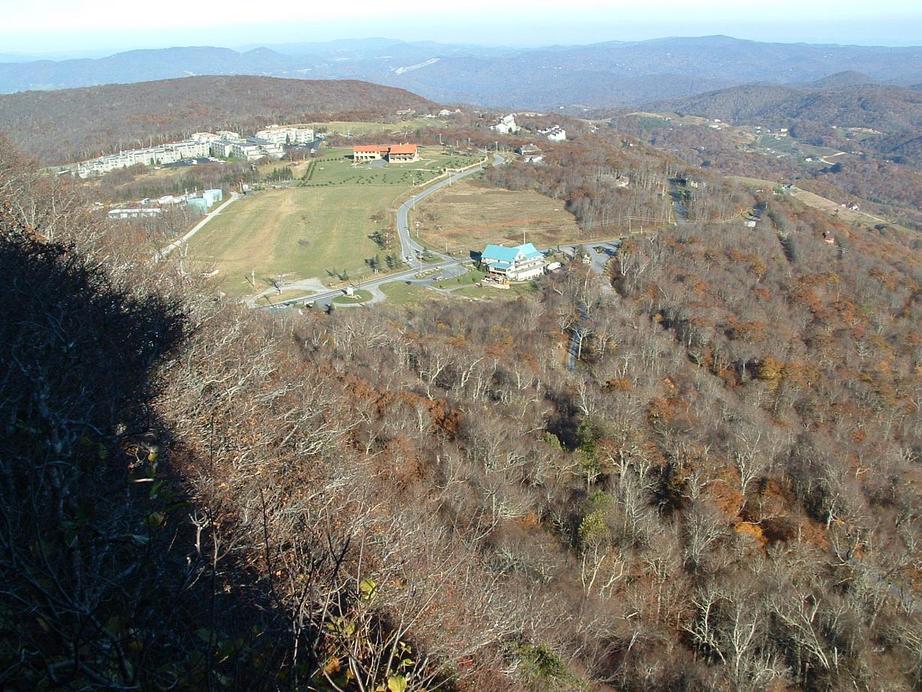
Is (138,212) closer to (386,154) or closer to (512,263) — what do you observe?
(512,263)

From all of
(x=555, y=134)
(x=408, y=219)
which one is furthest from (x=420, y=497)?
(x=555, y=134)

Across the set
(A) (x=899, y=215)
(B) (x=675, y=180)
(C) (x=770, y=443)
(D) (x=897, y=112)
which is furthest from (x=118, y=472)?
(D) (x=897, y=112)

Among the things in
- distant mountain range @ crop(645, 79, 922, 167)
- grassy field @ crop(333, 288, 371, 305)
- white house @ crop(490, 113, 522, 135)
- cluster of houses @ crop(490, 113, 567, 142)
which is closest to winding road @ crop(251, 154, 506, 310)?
grassy field @ crop(333, 288, 371, 305)

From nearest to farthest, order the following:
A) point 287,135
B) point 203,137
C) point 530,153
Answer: point 530,153 → point 203,137 → point 287,135

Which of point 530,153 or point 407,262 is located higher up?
point 530,153

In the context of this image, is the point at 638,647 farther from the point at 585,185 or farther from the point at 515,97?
the point at 515,97

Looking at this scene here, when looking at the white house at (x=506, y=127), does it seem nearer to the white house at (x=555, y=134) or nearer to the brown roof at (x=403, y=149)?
the white house at (x=555, y=134)
